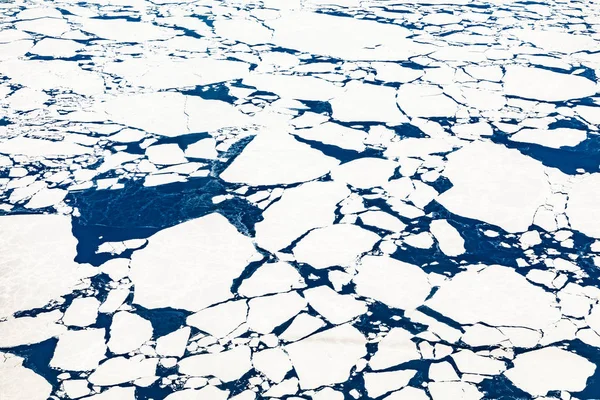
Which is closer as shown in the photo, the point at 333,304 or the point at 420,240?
the point at 333,304

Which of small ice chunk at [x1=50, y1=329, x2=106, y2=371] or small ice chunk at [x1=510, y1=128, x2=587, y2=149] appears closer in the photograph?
small ice chunk at [x1=50, y1=329, x2=106, y2=371]

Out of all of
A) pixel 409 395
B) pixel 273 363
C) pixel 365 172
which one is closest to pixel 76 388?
pixel 273 363

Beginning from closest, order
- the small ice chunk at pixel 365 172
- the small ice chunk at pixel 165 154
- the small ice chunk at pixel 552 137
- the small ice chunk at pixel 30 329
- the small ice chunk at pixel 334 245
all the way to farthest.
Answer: the small ice chunk at pixel 30 329 → the small ice chunk at pixel 334 245 → the small ice chunk at pixel 365 172 → the small ice chunk at pixel 165 154 → the small ice chunk at pixel 552 137

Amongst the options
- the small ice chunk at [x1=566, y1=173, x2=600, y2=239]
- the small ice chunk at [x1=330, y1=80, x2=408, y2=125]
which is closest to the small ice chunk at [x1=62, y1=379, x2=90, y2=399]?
the small ice chunk at [x1=566, y1=173, x2=600, y2=239]

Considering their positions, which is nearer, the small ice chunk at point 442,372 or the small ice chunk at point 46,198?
the small ice chunk at point 442,372

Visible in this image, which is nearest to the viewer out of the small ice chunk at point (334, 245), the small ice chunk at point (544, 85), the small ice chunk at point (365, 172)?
the small ice chunk at point (334, 245)

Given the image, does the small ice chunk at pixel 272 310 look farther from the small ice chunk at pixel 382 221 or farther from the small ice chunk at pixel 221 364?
the small ice chunk at pixel 382 221

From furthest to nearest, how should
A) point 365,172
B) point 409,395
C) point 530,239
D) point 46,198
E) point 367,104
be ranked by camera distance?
point 367,104 → point 365,172 → point 46,198 → point 530,239 → point 409,395

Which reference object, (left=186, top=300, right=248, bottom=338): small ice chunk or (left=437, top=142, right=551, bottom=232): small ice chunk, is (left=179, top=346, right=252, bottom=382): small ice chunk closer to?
(left=186, top=300, right=248, bottom=338): small ice chunk

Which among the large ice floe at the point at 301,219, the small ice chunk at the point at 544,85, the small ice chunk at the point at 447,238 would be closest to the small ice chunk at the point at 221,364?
the large ice floe at the point at 301,219

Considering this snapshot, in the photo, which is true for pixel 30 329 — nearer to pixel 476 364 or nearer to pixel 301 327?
pixel 301 327
